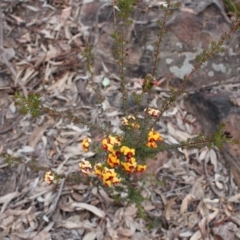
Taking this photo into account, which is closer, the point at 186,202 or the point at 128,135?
the point at 128,135

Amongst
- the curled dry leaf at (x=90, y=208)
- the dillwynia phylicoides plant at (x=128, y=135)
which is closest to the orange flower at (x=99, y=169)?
the dillwynia phylicoides plant at (x=128, y=135)

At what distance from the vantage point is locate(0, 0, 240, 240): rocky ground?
228 cm

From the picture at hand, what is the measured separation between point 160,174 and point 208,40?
3.74 ft

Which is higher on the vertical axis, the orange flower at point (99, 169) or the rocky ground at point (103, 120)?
the orange flower at point (99, 169)

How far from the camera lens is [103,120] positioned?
2674mm

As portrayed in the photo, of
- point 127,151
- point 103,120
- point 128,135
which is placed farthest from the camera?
point 103,120

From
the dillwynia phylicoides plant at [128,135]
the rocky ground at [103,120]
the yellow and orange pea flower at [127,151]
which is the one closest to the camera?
the dillwynia phylicoides plant at [128,135]

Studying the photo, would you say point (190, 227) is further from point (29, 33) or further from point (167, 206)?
point (29, 33)

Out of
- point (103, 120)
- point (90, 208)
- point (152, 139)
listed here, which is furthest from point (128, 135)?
point (103, 120)

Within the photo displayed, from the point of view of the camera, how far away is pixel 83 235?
2.23 meters

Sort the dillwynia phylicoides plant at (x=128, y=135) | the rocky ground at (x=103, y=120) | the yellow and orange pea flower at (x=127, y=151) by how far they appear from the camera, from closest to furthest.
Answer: the dillwynia phylicoides plant at (x=128, y=135) < the yellow and orange pea flower at (x=127, y=151) < the rocky ground at (x=103, y=120)

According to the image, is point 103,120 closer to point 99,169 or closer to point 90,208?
point 90,208

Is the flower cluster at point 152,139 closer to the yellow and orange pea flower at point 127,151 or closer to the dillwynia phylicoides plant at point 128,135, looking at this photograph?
the dillwynia phylicoides plant at point 128,135

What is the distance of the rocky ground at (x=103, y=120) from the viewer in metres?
2.28
